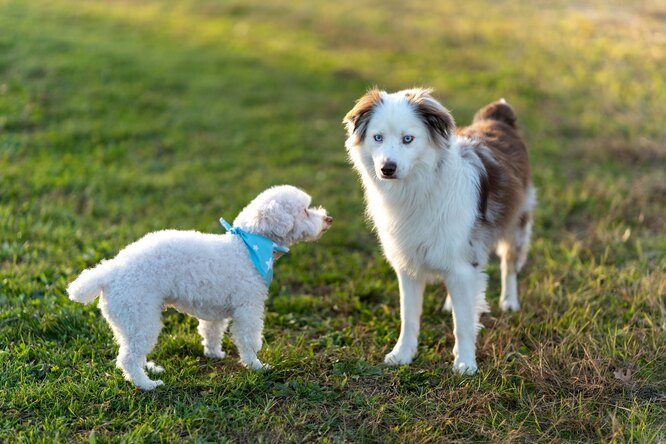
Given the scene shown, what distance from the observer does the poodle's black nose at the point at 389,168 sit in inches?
150

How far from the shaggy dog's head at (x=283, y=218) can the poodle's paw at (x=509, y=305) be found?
6.39 feet

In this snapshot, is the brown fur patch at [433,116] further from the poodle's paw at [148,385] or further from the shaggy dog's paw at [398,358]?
the poodle's paw at [148,385]

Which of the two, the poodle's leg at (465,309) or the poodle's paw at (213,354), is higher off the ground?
the poodle's leg at (465,309)

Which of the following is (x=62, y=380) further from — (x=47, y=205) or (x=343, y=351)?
(x=47, y=205)

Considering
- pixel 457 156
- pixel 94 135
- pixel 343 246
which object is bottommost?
pixel 343 246

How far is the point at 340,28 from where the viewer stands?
1600 centimetres

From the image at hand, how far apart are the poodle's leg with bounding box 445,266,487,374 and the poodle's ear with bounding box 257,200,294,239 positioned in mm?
1198

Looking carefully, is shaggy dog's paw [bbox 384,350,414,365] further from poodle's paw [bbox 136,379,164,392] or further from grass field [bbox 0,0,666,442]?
poodle's paw [bbox 136,379,164,392]

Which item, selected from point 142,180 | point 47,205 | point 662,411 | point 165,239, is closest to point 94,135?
point 142,180

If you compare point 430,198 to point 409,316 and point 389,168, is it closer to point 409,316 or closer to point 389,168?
point 389,168

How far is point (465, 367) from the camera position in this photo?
4.33 metres

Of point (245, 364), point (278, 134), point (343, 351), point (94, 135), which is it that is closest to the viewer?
point (245, 364)

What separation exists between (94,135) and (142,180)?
1760 millimetres

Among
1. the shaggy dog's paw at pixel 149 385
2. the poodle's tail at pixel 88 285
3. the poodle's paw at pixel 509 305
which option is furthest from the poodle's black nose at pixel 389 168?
the poodle's paw at pixel 509 305
